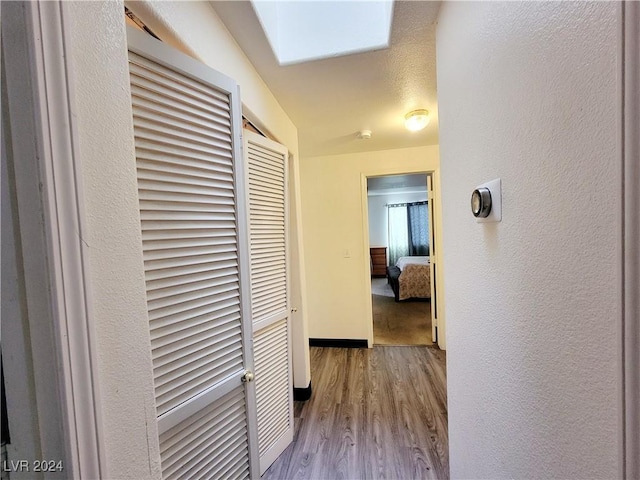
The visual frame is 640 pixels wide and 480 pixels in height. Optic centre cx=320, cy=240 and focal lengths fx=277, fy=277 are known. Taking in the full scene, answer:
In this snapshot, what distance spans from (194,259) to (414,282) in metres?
4.76

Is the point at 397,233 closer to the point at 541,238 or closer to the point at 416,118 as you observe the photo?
the point at 416,118

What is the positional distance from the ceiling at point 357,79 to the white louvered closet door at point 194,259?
45cm

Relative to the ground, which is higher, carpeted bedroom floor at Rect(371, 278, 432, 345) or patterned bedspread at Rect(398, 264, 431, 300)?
patterned bedspread at Rect(398, 264, 431, 300)

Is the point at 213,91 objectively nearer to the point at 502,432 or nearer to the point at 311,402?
the point at 502,432

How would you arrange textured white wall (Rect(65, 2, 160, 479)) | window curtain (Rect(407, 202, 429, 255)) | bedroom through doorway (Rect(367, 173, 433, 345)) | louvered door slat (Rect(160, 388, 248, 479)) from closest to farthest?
textured white wall (Rect(65, 2, 160, 479)), louvered door slat (Rect(160, 388, 248, 479)), bedroom through doorway (Rect(367, 173, 433, 345)), window curtain (Rect(407, 202, 429, 255))

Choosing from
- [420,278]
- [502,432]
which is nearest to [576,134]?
[502,432]

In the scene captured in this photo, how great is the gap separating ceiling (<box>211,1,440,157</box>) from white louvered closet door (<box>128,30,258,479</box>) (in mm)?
453

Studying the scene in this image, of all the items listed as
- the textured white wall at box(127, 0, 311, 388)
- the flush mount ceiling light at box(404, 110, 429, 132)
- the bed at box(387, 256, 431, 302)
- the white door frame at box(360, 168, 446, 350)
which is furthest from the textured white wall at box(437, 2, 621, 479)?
the bed at box(387, 256, 431, 302)

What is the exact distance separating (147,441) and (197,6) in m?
1.39

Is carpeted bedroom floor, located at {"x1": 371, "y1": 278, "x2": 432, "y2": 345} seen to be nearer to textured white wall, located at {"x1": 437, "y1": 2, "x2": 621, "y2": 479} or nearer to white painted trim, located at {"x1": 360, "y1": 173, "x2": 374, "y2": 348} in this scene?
white painted trim, located at {"x1": 360, "y1": 173, "x2": 374, "y2": 348}

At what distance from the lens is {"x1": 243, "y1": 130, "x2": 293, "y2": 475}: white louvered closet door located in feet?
5.17

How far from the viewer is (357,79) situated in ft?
5.51

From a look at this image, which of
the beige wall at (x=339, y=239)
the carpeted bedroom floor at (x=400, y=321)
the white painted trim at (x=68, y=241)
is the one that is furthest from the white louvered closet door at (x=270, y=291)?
the carpeted bedroom floor at (x=400, y=321)

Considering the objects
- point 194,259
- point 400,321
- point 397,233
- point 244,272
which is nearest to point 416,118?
point 244,272
